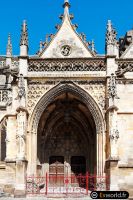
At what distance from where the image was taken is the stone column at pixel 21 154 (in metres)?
19.7

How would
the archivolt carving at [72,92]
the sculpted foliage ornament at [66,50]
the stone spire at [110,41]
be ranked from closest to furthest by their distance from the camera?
the archivolt carving at [72,92]
the stone spire at [110,41]
the sculpted foliage ornament at [66,50]

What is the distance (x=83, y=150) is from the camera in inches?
956

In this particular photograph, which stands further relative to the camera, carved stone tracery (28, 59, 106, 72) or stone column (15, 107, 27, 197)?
carved stone tracery (28, 59, 106, 72)

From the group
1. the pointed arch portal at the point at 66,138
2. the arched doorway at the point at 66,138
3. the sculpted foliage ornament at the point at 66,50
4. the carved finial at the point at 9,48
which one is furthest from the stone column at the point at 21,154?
the carved finial at the point at 9,48

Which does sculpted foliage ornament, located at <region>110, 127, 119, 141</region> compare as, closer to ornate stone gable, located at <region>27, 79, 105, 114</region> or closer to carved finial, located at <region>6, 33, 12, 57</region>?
ornate stone gable, located at <region>27, 79, 105, 114</region>

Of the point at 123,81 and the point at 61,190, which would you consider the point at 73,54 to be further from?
the point at 61,190

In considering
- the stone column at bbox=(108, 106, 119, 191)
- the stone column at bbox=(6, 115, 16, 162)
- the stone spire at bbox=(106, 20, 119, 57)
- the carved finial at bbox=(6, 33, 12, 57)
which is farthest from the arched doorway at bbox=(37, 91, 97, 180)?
the carved finial at bbox=(6, 33, 12, 57)

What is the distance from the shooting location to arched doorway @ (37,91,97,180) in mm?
23422

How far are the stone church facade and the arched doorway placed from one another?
0.06m

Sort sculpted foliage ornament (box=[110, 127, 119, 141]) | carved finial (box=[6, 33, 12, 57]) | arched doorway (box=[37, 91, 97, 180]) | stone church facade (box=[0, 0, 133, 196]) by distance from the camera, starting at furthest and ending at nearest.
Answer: carved finial (box=[6, 33, 12, 57]) < arched doorway (box=[37, 91, 97, 180]) < stone church facade (box=[0, 0, 133, 196]) < sculpted foliage ornament (box=[110, 127, 119, 141])

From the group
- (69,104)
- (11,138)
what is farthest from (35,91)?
(69,104)

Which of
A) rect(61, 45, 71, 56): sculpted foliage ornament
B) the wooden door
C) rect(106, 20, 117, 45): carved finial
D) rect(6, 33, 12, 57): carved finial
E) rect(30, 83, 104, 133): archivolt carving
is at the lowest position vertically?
the wooden door

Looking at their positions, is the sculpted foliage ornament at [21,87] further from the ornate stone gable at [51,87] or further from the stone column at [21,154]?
the stone column at [21,154]

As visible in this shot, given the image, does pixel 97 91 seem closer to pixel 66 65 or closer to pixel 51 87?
pixel 66 65
